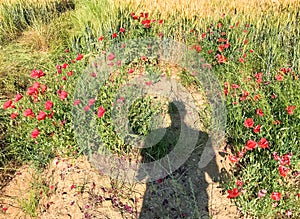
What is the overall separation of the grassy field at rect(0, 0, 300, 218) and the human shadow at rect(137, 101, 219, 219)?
0.50 feet

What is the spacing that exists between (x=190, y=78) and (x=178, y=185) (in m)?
1.87

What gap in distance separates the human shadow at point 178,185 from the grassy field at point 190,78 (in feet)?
0.50

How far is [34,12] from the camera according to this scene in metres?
6.18

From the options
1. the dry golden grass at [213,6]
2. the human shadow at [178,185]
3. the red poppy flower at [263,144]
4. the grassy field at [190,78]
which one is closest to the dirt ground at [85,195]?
the human shadow at [178,185]

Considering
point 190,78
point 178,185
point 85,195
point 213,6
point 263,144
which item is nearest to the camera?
point 263,144

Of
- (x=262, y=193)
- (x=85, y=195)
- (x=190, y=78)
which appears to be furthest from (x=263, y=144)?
(x=190, y=78)

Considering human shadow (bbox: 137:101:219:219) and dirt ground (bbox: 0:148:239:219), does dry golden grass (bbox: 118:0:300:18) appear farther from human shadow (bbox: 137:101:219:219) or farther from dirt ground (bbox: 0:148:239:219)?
dirt ground (bbox: 0:148:239:219)

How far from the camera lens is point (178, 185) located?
2363mm

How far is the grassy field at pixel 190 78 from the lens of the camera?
2.28 meters

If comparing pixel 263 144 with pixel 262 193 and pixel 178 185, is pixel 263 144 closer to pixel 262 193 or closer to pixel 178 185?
pixel 262 193

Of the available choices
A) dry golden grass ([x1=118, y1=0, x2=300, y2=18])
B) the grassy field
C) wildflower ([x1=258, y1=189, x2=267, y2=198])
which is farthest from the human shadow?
dry golden grass ([x1=118, y1=0, x2=300, y2=18])

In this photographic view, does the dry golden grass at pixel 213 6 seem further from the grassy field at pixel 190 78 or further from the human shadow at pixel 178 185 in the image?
the human shadow at pixel 178 185

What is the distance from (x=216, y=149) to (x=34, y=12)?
5.37 meters

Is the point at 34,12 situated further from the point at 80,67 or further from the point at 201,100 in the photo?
the point at 201,100
